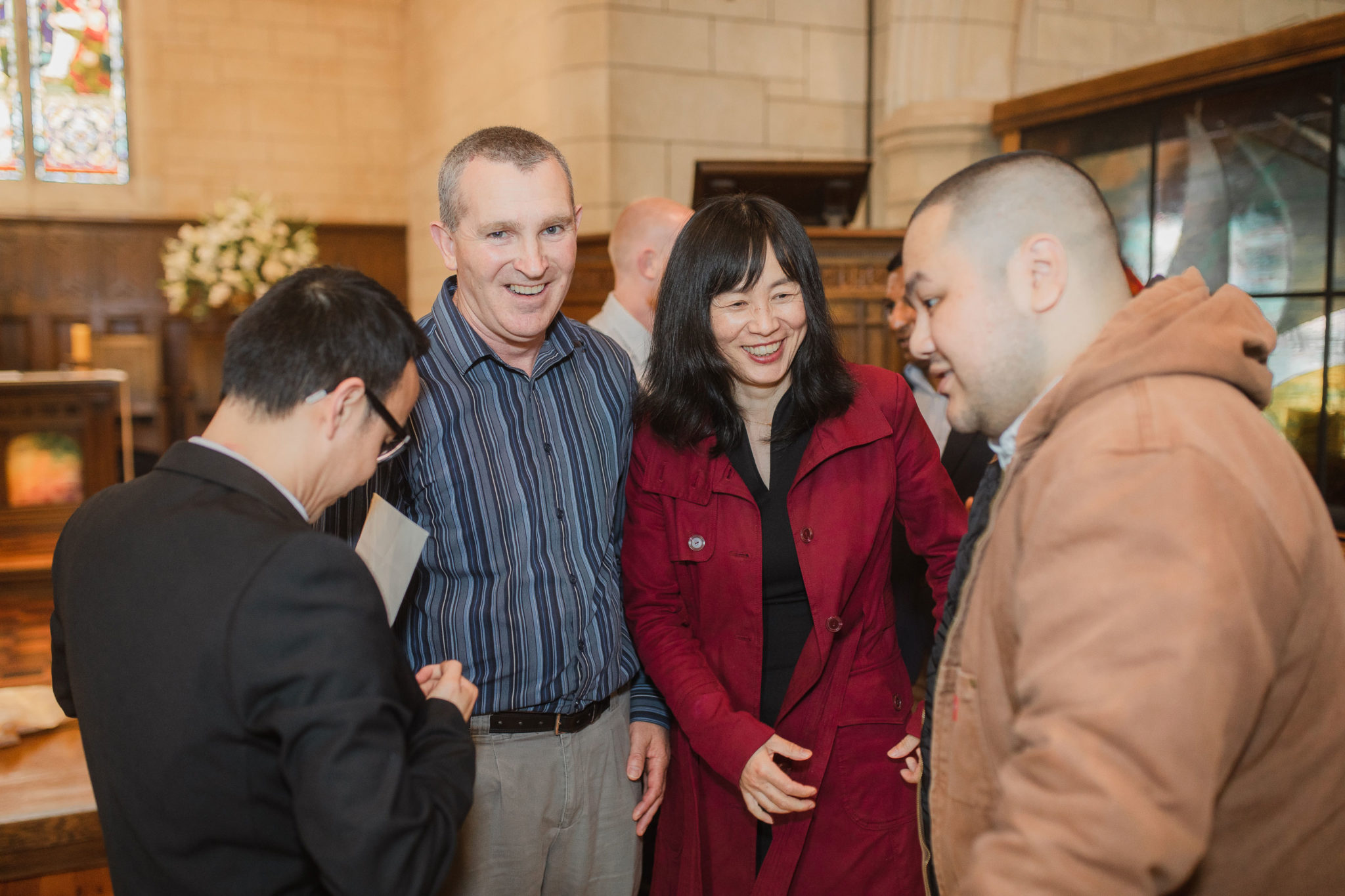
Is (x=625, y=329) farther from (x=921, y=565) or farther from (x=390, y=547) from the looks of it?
(x=390, y=547)

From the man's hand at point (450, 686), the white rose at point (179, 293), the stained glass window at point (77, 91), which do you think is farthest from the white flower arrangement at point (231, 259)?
the man's hand at point (450, 686)

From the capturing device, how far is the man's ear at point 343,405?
110 centimetres

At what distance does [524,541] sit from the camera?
1600mm

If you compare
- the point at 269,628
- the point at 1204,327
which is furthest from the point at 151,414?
the point at 1204,327

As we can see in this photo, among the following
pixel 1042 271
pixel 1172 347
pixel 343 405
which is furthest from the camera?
pixel 343 405

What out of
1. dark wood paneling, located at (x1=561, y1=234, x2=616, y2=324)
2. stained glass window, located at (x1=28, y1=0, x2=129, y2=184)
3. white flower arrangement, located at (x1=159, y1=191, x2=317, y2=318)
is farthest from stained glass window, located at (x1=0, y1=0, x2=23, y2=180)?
dark wood paneling, located at (x1=561, y1=234, x2=616, y2=324)

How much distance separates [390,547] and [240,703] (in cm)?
44

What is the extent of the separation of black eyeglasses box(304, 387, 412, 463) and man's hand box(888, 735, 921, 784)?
1.00 metres

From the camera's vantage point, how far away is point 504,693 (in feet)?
5.09

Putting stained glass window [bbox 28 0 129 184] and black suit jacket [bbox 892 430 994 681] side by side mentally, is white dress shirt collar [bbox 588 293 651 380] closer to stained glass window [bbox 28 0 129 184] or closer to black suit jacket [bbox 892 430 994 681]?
black suit jacket [bbox 892 430 994 681]

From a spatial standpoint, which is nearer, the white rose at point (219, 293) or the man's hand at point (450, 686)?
the man's hand at point (450, 686)

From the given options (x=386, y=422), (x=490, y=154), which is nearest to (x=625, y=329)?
(x=490, y=154)

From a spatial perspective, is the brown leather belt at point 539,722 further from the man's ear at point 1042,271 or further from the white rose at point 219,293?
the white rose at point 219,293

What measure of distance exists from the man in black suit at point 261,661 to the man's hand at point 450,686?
85 millimetres
